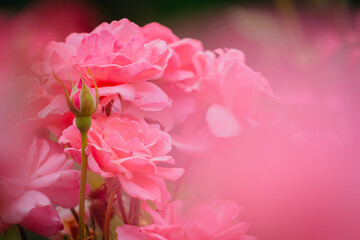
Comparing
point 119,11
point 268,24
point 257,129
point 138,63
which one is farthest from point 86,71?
point 268,24

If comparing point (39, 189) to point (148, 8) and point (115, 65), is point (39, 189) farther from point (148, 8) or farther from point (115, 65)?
point (148, 8)

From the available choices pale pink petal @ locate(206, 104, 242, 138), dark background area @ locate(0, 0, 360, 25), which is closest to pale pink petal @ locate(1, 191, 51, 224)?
pale pink petal @ locate(206, 104, 242, 138)

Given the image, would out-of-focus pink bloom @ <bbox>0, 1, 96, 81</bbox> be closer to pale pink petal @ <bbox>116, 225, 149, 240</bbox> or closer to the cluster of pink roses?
the cluster of pink roses

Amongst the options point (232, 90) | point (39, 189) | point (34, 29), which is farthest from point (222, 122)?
point (34, 29)

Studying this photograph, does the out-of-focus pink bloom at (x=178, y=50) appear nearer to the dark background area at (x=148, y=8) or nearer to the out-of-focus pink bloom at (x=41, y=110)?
the out-of-focus pink bloom at (x=41, y=110)

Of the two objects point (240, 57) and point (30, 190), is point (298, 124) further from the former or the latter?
point (30, 190)

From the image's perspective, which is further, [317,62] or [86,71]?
[317,62]

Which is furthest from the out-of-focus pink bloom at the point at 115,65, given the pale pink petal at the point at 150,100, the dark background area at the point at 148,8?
the dark background area at the point at 148,8

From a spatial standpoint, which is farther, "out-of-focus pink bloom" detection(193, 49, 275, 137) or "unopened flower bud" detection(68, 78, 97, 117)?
"out-of-focus pink bloom" detection(193, 49, 275, 137)

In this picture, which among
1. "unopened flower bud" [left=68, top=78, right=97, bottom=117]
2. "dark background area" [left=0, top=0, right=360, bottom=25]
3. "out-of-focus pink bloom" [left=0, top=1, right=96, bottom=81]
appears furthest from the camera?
"dark background area" [left=0, top=0, right=360, bottom=25]
